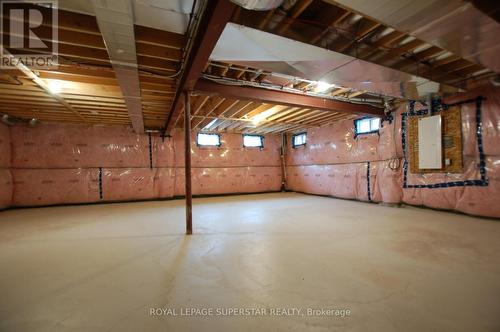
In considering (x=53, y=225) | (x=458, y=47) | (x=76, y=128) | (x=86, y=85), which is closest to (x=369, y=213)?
(x=458, y=47)

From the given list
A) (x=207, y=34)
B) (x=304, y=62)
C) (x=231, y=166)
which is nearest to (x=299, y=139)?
(x=231, y=166)

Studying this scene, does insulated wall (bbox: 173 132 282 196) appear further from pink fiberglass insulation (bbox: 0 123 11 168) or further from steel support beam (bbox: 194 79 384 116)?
steel support beam (bbox: 194 79 384 116)

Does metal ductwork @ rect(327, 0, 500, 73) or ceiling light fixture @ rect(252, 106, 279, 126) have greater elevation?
ceiling light fixture @ rect(252, 106, 279, 126)

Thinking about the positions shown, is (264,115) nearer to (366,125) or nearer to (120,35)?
(366,125)

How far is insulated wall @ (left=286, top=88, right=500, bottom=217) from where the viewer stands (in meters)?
3.45

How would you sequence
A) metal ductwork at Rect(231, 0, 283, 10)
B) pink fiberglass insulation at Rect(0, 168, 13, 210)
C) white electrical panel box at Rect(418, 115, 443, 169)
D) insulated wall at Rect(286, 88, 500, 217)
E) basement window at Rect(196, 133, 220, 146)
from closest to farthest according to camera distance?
metal ductwork at Rect(231, 0, 283, 10), insulated wall at Rect(286, 88, 500, 217), white electrical panel box at Rect(418, 115, 443, 169), pink fiberglass insulation at Rect(0, 168, 13, 210), basement window at Rect(196, 133, 220, 146)

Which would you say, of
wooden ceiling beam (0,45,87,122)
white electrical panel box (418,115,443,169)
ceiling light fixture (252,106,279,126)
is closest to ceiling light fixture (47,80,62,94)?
wooden ceiling beam (0,45,87,122)

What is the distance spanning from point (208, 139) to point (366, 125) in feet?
15.8

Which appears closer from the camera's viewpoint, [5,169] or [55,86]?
[55,86]

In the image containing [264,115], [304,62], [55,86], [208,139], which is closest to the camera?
[304,62]

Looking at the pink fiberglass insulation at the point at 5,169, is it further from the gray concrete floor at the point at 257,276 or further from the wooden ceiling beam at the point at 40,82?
the gray concrete floor at the point at 257,276

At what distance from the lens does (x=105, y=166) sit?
20.4 feet

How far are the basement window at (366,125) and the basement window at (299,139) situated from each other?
2.11m

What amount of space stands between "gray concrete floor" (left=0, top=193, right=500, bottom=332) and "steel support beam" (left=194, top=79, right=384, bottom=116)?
204 centimetres
